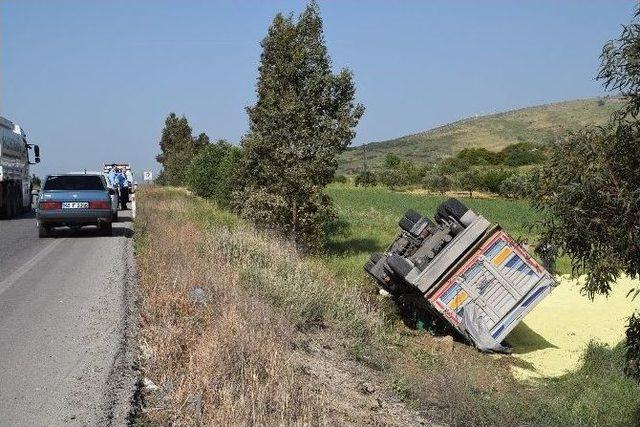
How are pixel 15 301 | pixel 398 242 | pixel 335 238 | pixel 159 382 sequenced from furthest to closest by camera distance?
pixel 335 238, pixel 398 242, pixel 15 301, pixel 159 382

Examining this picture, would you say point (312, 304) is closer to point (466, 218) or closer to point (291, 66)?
point (466, 218)

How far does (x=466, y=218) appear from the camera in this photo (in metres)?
14.2

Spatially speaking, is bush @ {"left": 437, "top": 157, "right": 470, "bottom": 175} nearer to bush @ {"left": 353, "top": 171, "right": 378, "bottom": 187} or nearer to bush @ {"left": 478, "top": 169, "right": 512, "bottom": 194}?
bush @ {"left": 353, "top": 171, "right": 378, "bottom": 187}

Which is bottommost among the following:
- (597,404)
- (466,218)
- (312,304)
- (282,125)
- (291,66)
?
(597,404)

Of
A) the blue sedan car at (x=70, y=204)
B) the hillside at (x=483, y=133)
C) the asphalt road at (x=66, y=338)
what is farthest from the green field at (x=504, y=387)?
the hillside at (x=483, y=133)

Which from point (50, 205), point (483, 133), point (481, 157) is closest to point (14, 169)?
point (50, 205)

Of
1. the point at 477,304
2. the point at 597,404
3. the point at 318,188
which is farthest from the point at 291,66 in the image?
the point at 597,404

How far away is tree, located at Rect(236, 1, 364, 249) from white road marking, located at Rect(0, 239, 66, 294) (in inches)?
224

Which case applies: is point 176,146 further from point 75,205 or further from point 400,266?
point 400,266

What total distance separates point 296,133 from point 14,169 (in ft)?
52.1

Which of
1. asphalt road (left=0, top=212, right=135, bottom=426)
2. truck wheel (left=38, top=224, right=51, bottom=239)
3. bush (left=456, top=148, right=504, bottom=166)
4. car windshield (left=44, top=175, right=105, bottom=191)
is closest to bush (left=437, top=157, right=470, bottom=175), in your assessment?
bush (left=456, top=148, right=504, bottom=166)

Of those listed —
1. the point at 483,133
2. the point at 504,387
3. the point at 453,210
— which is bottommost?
the point at 504,387

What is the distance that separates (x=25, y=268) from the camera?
14352mm

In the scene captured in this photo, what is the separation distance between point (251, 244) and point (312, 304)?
403 centimetres
